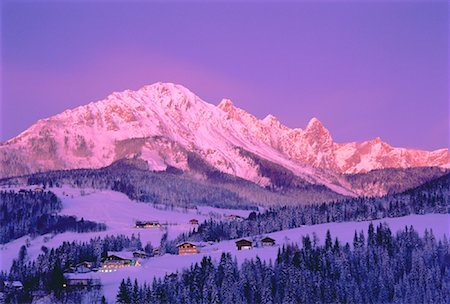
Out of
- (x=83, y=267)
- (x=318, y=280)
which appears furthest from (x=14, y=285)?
(x=318, y=280)

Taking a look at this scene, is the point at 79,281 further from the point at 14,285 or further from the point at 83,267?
the point at 83,267

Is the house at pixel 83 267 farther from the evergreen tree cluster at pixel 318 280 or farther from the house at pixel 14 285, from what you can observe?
the evergreen tree cluster at pixel 318 280

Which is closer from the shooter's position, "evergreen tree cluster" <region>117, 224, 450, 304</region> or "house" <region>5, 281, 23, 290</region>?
"evergreen tree cluster" <region>117, 224, 450, 304</region>

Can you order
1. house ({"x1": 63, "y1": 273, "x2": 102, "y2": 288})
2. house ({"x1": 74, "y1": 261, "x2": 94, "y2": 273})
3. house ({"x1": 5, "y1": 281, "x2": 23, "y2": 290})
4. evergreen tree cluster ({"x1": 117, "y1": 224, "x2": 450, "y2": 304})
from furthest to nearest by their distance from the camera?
house ({"x1": 74, "y1": 261, "x2": 94, "y2": 273}) → house ({"x1": 5, "y1": 281, "x2": 23, "y2": 290}) → house ({"x1": 63, "y1": 273, "x2": 102, "y2": 288}) → evergreen tree cluster ({"x1": 117, "y1": 224, "x2": 450, "y2": 304})

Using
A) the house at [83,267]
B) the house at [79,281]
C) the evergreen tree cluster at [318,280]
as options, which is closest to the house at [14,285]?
the house at [79,281]

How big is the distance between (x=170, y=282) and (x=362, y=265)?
34.7 meters

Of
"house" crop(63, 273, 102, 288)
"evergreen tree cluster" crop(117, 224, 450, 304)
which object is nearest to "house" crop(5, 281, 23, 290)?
"house" crop(63, 273, 102, 288)

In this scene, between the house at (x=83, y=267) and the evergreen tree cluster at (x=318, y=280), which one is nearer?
the evergreen tree cluster at (x=318, y=280)

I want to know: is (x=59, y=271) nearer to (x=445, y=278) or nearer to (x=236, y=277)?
(x=236, y=277)

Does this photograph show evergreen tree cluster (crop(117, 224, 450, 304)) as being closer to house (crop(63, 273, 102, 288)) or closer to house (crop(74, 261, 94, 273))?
house (crop(63, 273, 102, 288))

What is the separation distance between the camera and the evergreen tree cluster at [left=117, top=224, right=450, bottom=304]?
153625 millimetres

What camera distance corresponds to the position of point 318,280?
16025cm

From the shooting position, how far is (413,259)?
167500 millimetres

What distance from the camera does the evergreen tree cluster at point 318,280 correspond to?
6048 inches
